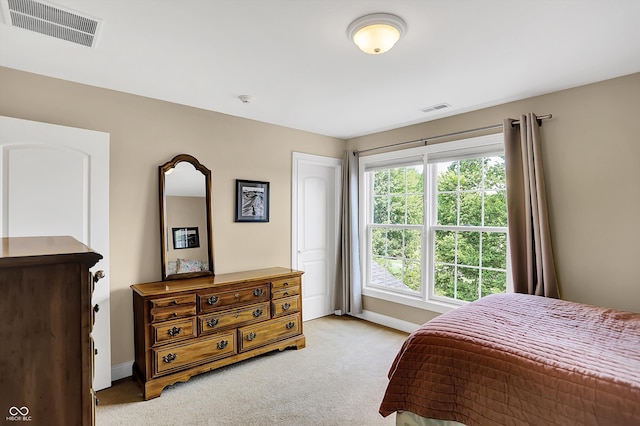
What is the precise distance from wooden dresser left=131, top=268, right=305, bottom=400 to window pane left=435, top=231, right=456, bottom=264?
5.35ft

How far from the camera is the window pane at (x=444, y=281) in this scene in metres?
3.67

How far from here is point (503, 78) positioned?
2633 mm

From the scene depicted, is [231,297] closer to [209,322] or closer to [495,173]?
[209,322]

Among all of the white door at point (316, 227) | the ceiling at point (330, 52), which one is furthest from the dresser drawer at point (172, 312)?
the ceiling at point (330, 52)

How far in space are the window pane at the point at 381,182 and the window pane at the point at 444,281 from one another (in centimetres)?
119

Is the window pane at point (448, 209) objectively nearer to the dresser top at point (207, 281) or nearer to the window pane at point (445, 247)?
the window pane at point (445, 247)

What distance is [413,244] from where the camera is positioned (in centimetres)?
405

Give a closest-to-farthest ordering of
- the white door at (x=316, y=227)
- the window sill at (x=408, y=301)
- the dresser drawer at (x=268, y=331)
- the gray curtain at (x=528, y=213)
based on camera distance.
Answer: the gray curtain at (x=528, y=213) < the dresser drawer at (x=268, y=331) < the window sill at (x=408, y=301) < the white door at (x=316, y=227)

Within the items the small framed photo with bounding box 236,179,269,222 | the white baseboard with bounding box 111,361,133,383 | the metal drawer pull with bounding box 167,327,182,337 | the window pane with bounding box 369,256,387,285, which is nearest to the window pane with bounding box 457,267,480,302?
the window pane with bounding box 369,256,387,285

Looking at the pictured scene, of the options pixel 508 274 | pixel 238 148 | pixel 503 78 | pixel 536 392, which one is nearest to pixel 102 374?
pixel 238 148

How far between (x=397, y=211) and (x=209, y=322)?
255cm

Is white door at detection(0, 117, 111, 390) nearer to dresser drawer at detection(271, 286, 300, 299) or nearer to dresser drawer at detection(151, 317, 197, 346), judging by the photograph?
dresser drawer at detection(151, 317, 197, 346)

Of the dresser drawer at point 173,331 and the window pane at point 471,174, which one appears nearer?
the dresser drawer at point 173,331

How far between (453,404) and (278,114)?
299 centimetres
